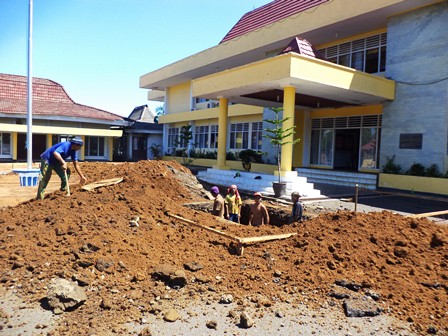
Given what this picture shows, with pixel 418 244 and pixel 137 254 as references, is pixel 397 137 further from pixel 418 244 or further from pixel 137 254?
pixel 137 254

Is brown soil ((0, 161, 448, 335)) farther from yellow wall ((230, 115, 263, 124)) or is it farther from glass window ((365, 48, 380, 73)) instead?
yellow wall ((230, 115, 263, 124))

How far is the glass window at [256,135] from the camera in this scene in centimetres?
2170

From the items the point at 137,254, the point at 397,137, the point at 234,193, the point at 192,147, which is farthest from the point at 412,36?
the point at 192,147

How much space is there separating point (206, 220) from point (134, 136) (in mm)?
26638

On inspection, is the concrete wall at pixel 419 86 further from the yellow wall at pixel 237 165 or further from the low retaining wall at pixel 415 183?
the yellow wall at pixel 237 165

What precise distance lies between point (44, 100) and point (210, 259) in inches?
1032

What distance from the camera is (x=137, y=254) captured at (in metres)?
4.85

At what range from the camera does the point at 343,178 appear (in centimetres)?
1500

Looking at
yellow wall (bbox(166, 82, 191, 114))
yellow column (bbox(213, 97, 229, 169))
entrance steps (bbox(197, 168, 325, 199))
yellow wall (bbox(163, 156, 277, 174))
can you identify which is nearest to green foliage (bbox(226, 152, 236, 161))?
yellow wall (bbox(163, 156, 277, 174))

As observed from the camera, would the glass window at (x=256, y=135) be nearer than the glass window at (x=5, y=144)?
Yes

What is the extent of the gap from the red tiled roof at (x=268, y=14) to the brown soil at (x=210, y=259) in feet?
50.6

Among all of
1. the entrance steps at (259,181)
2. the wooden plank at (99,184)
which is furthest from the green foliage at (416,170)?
the wooden plank at (99,184)

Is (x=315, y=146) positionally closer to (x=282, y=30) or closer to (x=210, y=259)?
(x=282, y=30)

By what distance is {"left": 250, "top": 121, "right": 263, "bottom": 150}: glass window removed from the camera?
21.7m
